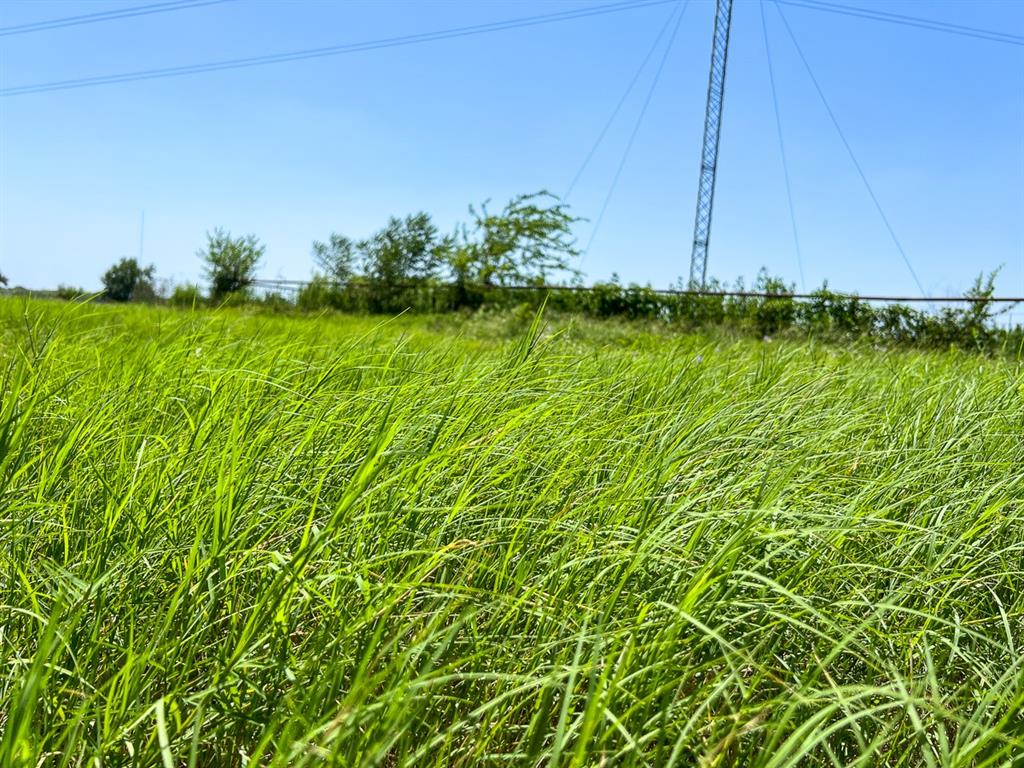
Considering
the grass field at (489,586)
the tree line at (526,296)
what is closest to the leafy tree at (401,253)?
the tree line at (526,296)

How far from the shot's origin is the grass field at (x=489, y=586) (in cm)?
105

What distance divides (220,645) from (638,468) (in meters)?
0.88

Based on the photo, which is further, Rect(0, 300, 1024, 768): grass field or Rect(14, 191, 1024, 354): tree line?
Rect(14, 191, 1024, 354): tree line

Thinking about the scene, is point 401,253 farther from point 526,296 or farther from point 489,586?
point 489,586

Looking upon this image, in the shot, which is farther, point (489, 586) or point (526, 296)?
point (526, 296)

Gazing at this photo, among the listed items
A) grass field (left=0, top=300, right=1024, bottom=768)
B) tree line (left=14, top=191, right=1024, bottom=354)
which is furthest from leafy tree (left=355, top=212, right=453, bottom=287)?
grass field (left=0, top=300, right=1024, bottom=768)

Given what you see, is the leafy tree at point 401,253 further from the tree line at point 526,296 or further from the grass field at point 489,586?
the grass field at point 489,586

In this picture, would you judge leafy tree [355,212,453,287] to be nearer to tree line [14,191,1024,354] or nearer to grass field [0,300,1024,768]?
tree line [14,191,1024,354]

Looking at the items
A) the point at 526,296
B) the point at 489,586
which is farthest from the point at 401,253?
the point at 489,586

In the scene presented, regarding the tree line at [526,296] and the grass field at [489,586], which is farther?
the tree line at [526,296]

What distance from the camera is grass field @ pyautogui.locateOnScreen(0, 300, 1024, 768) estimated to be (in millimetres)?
1053

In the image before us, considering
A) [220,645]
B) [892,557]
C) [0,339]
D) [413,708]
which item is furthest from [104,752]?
[0,339]

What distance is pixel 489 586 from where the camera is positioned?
144cm

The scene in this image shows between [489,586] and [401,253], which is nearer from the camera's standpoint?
[489,586]
